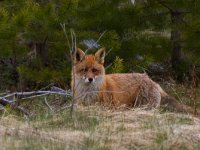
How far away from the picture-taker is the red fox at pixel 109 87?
36.3ft

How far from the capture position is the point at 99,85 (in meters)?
11.2

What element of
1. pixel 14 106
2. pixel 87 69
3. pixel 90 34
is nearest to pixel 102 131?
pixel 14 106

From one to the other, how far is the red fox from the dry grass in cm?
192

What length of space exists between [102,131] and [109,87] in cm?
364

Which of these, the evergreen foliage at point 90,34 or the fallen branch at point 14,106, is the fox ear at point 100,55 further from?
the evergreen foliage at point 90,34

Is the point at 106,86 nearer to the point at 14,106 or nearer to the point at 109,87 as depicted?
the point at 109,87

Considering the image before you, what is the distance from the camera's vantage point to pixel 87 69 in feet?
36.8

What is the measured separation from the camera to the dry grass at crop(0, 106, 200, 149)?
7027 millimetres

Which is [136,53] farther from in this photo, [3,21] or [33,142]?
[33,142]

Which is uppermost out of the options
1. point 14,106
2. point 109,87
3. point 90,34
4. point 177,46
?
point 90,34

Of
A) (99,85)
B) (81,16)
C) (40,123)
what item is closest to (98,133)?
(40,123)

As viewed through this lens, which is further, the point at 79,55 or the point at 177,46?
the point at 177,46

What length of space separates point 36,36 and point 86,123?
6176mm

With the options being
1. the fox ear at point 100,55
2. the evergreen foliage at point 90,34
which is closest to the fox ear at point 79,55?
the fox ear at point 100,55
